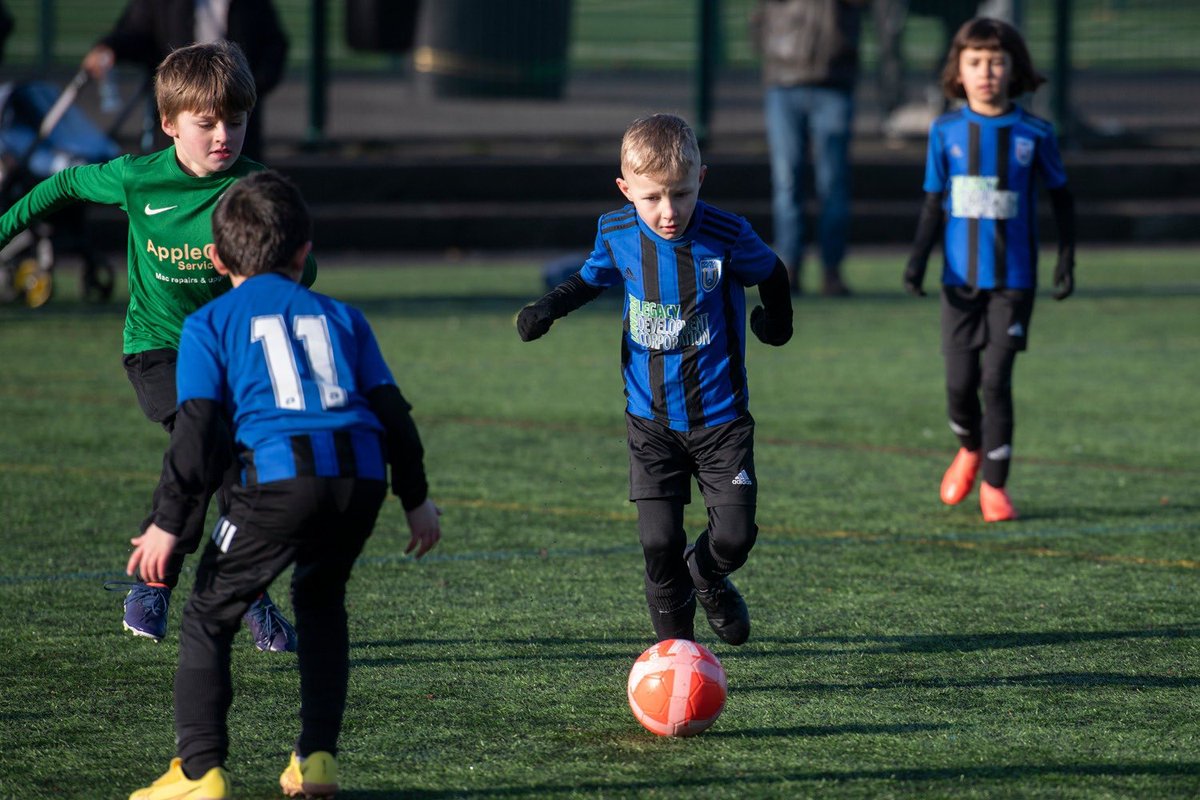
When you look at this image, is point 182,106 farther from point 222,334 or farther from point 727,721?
point 727,721

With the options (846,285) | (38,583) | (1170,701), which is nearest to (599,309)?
(846,285)

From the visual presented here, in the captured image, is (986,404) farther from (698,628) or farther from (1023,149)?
(698,628)

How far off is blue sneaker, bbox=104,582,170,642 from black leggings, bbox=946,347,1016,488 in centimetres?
319

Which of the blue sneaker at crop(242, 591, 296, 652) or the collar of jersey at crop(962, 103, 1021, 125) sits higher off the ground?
the collar of jersey at crop(962, 103, 1021, 125)

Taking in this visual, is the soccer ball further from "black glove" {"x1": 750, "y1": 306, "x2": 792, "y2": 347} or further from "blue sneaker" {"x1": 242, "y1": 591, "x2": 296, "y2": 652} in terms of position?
"blue sneaker" {"x1": 242, "y1": 591, "x2": 296, "y2": 652}

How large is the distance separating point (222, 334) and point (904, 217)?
14.0 meters

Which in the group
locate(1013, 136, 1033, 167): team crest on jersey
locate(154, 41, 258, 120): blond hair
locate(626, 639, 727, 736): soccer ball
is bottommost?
locate(626, 639, 727, 736): soccer ball

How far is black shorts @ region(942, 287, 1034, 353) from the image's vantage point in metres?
6.80

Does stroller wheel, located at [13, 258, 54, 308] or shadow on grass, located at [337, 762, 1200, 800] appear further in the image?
stroller wheel, located at [13, 258, 54, 308]

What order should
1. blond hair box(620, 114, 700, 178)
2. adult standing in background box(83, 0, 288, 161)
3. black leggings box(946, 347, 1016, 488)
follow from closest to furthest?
blond hair box(620, 114, 700, 178)
black leggings box(946, 347, 1016, 488)
adult standing in background box(83, 0, 288, 161)

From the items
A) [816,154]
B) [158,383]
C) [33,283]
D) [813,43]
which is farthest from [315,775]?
[816,154]

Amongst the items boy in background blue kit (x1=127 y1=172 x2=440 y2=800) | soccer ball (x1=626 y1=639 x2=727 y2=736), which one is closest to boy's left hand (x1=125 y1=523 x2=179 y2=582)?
boy in background blue kit (x1=127 y1=172 x2=440 y2=800)

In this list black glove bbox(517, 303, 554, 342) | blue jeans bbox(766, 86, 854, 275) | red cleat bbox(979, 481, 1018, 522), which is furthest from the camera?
blue jeans bbox(766, 86, 854, 275)

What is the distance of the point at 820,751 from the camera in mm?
4016
